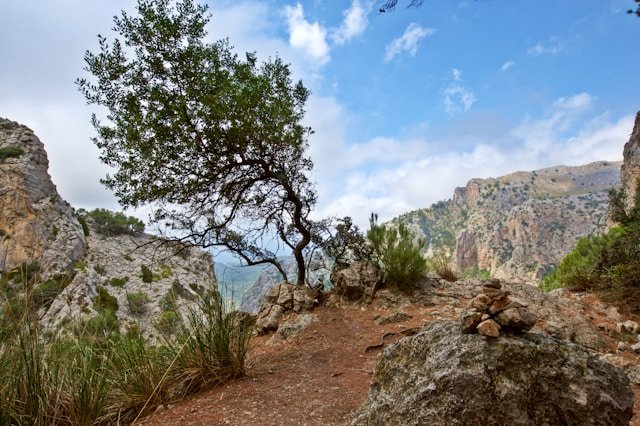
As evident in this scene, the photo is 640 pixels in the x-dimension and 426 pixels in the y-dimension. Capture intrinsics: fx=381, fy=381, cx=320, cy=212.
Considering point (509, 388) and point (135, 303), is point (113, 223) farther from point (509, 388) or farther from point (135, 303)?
point (509, 388)

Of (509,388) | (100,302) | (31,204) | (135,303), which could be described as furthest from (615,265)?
(31,204)

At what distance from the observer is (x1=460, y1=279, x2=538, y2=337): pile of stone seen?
268cm

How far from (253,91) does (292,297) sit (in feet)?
14.4

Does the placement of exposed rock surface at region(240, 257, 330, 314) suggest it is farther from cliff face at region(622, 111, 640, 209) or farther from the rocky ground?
cliff face at region(622, 111, 640, 209)

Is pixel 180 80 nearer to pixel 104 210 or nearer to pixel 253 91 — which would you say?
pixel 253 91

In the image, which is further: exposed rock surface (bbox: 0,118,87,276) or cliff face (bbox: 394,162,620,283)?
cliff face (bbox: 394,162,620,283)

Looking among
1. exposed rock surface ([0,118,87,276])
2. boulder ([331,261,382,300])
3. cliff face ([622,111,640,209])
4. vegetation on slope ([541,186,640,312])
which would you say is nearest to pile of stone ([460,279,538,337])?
boulder ([331,261,382,300])

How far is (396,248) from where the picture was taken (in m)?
8.50

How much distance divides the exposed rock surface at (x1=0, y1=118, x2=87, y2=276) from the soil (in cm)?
2381

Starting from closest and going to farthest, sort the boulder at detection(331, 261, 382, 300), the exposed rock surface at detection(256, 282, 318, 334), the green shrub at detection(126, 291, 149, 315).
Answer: the green shrub at detection(126, 291, 149, 315)
the exposed rock surface at detection(256, 282, 318, 334)
the boulder at detection(331, 261, 382, 300)

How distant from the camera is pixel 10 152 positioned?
30.1 m

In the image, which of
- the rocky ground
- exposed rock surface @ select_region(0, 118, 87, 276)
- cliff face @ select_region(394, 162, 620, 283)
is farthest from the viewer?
cliff face @ select_region(394, 162, 620, 283)

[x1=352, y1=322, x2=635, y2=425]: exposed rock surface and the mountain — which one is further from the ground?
the mountain

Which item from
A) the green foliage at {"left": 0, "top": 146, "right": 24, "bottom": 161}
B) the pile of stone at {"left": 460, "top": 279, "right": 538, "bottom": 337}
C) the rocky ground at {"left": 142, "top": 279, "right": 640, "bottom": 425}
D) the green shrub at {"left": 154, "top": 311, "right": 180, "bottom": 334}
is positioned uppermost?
the green foliage at {"left": 0, "top": 146, "right": 24, "bottom": 161}
